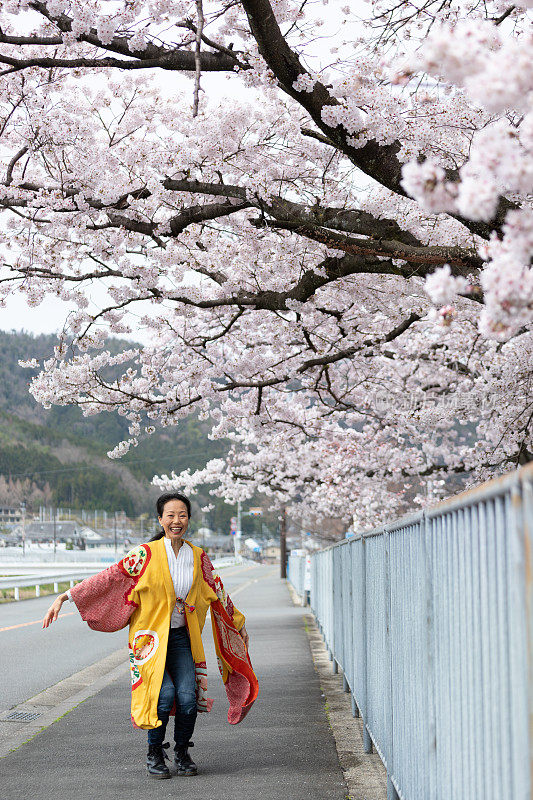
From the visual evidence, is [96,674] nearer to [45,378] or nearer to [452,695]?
[45,378]

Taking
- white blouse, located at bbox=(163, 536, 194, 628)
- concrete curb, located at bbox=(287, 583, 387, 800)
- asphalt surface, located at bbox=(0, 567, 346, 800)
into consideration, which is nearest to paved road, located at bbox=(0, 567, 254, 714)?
asphalt surface, located at bbox=(0, 567, 346, 800)

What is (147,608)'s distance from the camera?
5586 mm

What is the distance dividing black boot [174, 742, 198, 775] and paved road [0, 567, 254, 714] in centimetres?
326

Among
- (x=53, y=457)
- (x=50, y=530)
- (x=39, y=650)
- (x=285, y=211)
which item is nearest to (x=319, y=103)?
(x=285, y=211)

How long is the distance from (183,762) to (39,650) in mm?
8612

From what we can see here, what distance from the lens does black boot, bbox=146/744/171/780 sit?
5.43 m

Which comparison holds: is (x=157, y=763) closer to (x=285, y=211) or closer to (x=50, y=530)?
(x=285, y=211)

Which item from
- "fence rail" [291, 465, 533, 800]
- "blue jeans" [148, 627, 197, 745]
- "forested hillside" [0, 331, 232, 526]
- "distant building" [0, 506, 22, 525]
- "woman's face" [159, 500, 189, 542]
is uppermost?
"forested hillside" [0, 331, 232, 526]

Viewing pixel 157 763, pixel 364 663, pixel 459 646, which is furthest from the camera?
pixel 364 663

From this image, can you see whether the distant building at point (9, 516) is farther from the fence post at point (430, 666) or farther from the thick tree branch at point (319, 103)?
the fence post at point (430, 666)

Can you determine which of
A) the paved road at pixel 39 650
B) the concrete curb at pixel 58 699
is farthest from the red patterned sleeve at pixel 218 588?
the paved road at pixel 39 650

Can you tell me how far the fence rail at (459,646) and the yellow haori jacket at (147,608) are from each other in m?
1.19

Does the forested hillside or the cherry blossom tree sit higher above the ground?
the forested hillside

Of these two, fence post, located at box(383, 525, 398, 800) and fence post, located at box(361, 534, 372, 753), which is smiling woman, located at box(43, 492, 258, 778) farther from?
fence post, located at box(383, 525, 398, 800)
